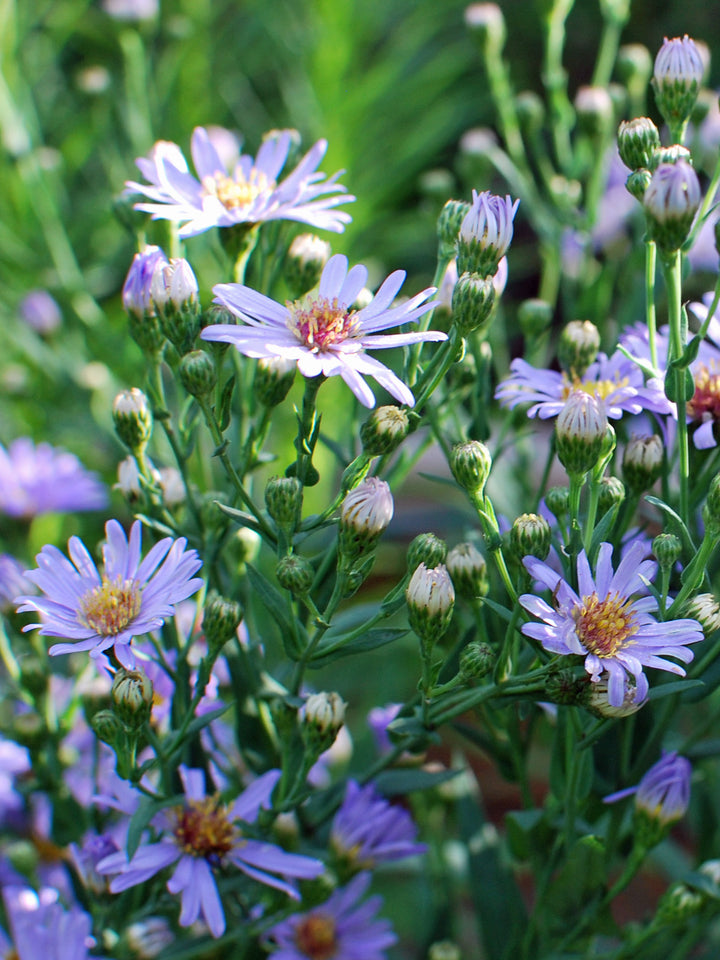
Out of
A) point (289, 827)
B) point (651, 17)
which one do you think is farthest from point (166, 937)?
point (651, 17)

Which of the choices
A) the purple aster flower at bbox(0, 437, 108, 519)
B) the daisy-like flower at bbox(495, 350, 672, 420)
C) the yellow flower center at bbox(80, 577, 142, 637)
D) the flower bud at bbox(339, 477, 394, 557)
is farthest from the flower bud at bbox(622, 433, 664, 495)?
the purple aster flower at bbox(0, 437, 108, 519)

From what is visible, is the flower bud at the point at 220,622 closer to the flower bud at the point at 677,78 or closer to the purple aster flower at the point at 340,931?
the purple aster flower at the point at 340,931

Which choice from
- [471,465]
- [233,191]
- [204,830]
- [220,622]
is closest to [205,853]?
[204,830]

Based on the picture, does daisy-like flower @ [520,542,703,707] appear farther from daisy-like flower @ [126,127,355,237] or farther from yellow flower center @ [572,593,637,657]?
daisy-like flower @ [126,127,355,237]

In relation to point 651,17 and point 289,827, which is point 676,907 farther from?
point 651,17

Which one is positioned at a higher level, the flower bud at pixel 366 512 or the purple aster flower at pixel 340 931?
the flower bud at pixel 366 512

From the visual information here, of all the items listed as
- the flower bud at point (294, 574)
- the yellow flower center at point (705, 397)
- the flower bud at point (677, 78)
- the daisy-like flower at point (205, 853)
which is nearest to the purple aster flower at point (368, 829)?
the daisy-like flower at point (205, 853)
